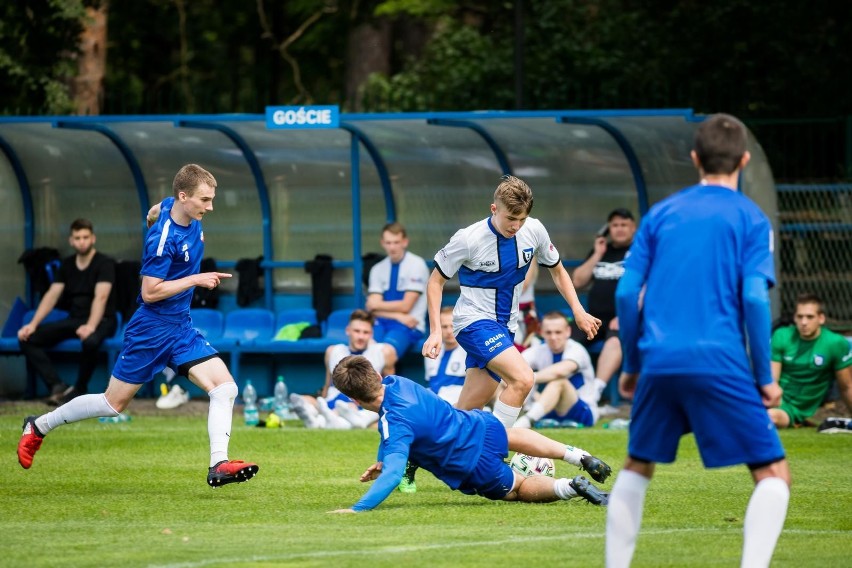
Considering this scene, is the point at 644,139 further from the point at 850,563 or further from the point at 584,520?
the point at 850,563

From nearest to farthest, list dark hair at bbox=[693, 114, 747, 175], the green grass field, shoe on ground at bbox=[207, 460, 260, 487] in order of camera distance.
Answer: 1. dark hair at bbox=[693, 114, 747, 175]
2. the green grass field
3. shoe on ground at bbox=[207, 460, 260, 487]

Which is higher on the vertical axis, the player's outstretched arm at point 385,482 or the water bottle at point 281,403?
the player's outstretched arm at point 385,482

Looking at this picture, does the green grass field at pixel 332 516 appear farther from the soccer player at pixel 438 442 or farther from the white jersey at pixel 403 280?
the white jersey at pixel 403 280

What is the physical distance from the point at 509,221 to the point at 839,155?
945cm

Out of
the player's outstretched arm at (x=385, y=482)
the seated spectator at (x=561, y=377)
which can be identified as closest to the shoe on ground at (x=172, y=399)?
the seated spectator at (x=561, y=377)

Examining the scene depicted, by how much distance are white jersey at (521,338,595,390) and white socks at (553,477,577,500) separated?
16.5 ft

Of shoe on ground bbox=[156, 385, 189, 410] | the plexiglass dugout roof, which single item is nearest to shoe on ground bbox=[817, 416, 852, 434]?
the plexiglass dugout roof

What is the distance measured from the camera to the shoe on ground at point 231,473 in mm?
8320

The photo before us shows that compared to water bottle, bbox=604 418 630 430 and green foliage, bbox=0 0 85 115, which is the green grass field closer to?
water bottle, bbox=604 418 630 430

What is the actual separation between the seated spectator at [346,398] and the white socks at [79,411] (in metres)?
3.74

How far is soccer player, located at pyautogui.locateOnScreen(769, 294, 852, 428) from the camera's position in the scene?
41.5 ft

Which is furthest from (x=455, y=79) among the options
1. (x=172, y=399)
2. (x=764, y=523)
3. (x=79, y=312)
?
(x=764, y=523)

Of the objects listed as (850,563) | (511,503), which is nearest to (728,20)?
(511,503)

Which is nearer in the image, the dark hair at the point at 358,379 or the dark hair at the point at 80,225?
the dark hair at the point at 358,379
